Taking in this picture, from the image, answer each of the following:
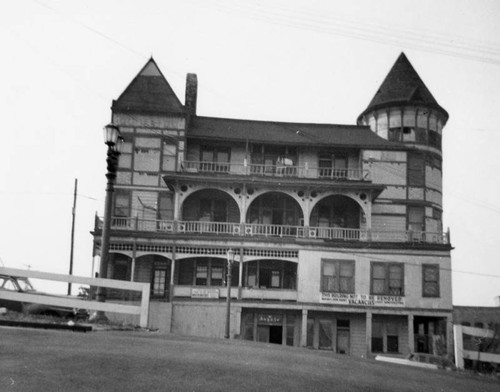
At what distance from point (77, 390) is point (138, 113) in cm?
3338

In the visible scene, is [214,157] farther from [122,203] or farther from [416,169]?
[416,169]

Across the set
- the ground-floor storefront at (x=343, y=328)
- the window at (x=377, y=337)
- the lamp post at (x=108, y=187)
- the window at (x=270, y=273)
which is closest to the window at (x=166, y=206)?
the window at (x=270, y=273)

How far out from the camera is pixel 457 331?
19406 mm

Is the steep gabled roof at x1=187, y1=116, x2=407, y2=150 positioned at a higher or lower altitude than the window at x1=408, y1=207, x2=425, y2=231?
higher

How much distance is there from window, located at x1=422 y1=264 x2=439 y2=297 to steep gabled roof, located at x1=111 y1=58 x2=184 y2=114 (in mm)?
18446

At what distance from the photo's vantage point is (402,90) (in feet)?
143

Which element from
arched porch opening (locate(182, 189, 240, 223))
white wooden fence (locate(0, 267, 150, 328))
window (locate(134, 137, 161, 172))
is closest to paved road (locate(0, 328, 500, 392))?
white wooden fence (locate(0, 267, 150, 328))

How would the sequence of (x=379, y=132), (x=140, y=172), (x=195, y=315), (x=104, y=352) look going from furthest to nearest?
(x=379, y=132)
(x=140, y=172)
(x=195, y=315)
(x=104, y=352)

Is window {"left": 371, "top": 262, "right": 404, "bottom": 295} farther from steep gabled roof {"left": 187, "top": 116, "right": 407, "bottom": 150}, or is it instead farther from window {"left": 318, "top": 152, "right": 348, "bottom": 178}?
steep gabled roof {"left": 187, "top": 116, "right": 407, "bottom": 150}

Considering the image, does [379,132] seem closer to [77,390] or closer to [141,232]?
[141,232]

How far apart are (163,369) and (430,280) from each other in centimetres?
2992

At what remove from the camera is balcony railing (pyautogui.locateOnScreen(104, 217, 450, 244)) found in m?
36.8

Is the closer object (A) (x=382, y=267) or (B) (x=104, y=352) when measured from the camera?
(B) (x=104, y=352)

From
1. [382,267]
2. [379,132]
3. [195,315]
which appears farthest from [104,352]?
[379,132]
